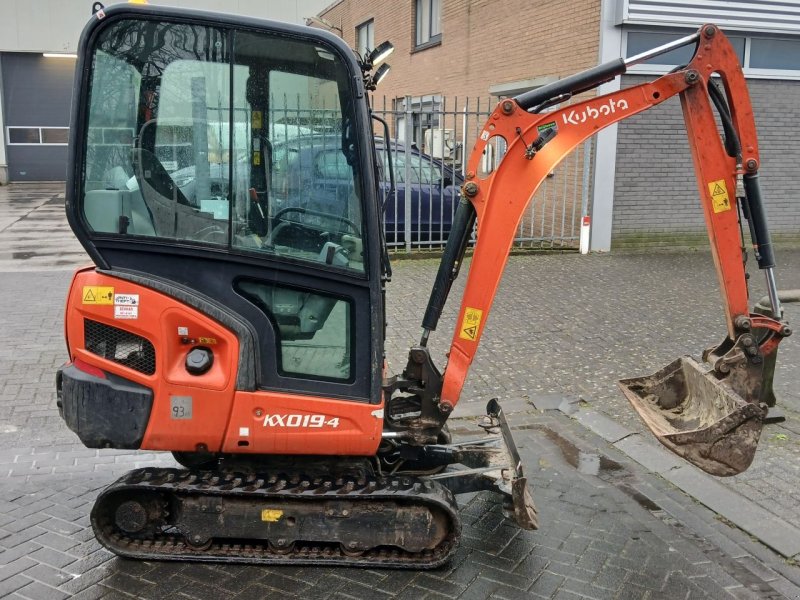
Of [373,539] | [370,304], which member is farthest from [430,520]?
[370,304]

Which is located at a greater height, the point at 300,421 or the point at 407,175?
the point at 407,175

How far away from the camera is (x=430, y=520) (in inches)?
154

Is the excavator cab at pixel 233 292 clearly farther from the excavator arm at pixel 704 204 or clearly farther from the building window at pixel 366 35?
the building window at pixel 366 35

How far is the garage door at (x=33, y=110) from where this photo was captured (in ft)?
89.6

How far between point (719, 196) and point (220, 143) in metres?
2.65

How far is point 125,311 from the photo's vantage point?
372cm

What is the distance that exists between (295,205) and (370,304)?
0.62 metres

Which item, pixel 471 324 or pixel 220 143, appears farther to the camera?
pixel 471 324

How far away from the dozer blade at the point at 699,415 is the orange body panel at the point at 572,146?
0.73 metres

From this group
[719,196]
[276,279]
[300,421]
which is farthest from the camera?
[719,196]

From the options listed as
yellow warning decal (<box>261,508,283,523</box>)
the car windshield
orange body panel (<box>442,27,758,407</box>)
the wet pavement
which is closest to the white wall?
the wet pavement

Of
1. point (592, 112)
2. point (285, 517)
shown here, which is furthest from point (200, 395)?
point (592, 112)

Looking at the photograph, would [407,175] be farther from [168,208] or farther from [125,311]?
[125,311]

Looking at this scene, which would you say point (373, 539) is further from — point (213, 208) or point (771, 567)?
point (771, 567)
